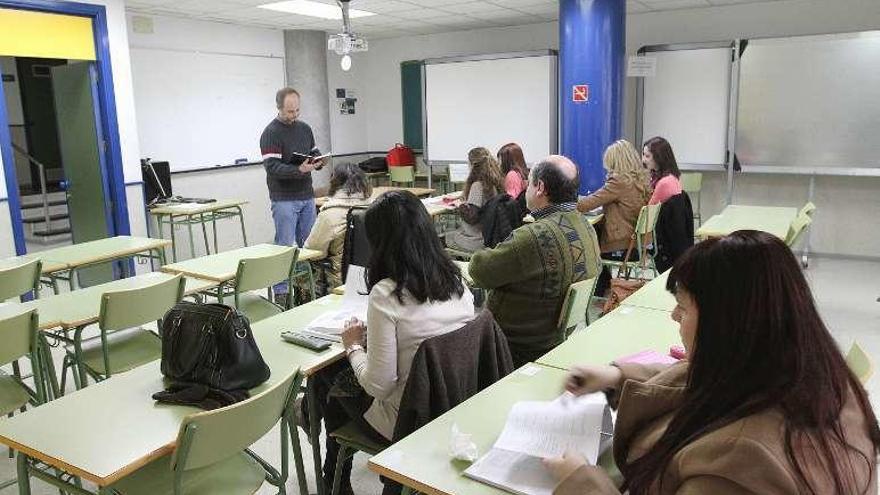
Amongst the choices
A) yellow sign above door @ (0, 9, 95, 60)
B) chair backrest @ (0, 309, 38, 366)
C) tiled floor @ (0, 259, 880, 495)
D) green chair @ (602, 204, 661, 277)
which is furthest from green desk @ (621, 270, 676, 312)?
yellow sign above door @ (0, 9, 95, 60)

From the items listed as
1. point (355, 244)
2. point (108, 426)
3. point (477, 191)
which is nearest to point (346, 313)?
point (355, 244)

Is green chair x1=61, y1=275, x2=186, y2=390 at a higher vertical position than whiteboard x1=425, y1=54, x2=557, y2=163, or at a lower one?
lower

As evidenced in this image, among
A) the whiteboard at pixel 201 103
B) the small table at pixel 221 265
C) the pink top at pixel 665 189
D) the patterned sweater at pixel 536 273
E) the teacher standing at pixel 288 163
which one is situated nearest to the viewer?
the patterned sweater at pixel 536 273

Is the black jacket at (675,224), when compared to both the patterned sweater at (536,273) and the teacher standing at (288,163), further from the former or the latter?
the teacher standing at (288,163)

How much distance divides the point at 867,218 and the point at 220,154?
6.49m

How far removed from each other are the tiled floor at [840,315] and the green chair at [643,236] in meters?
1.05

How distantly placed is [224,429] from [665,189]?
12.1 feet

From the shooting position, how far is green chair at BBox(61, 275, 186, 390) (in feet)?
8.88

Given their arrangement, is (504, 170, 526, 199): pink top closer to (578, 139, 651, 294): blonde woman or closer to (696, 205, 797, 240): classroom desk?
(578, 139, 651, 294): blonde woman

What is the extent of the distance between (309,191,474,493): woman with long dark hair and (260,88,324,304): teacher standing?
298cm

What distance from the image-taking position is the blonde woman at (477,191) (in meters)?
4.79

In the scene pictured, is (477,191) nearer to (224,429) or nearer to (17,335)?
(17,335)

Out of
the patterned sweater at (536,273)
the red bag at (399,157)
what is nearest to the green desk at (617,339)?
the patterned sweater at (536,273)

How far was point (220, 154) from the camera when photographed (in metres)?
7.13
